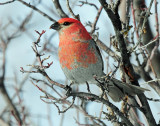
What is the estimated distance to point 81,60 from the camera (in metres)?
3.81

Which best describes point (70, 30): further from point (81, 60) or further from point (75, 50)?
point (81, 60)

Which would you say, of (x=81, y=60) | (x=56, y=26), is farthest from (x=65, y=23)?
(x=81, y=60)

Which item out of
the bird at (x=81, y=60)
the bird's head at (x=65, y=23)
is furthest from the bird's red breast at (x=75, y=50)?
the bird's head at (x=65, y=23)

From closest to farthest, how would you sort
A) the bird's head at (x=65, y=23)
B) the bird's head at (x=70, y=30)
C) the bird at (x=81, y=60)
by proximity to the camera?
the bird at (x=81, y=60) → the bird's head at (x=70, y=30) → the bird's head at (x=65, y=23)

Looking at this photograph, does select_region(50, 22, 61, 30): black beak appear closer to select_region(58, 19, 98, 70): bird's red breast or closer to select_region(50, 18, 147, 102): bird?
select_region(50, 18, 147, 102): bird

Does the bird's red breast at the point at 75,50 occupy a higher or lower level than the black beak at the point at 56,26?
lower

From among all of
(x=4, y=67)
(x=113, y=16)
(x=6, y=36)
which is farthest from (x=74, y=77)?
(x=6, y=36)

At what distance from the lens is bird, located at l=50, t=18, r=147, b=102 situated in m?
3.81

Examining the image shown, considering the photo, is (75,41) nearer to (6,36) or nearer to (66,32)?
(66,32)

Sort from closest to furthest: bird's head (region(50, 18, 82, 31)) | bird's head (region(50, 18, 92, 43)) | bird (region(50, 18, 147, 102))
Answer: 1. bird (region(50, 18, 147, 102))
2. bird's head (region(50, 18, 92, 43))
3. bird's head (region(50, 18, 82, 31))

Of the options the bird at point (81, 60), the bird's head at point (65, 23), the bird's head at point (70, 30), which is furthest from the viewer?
the bird's head at point (65, 23)

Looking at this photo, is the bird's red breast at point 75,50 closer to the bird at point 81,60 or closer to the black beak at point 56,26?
the bird at point 81,60

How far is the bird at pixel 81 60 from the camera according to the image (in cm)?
381

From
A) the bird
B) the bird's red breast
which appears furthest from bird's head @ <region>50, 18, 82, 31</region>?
the bird's red breast
